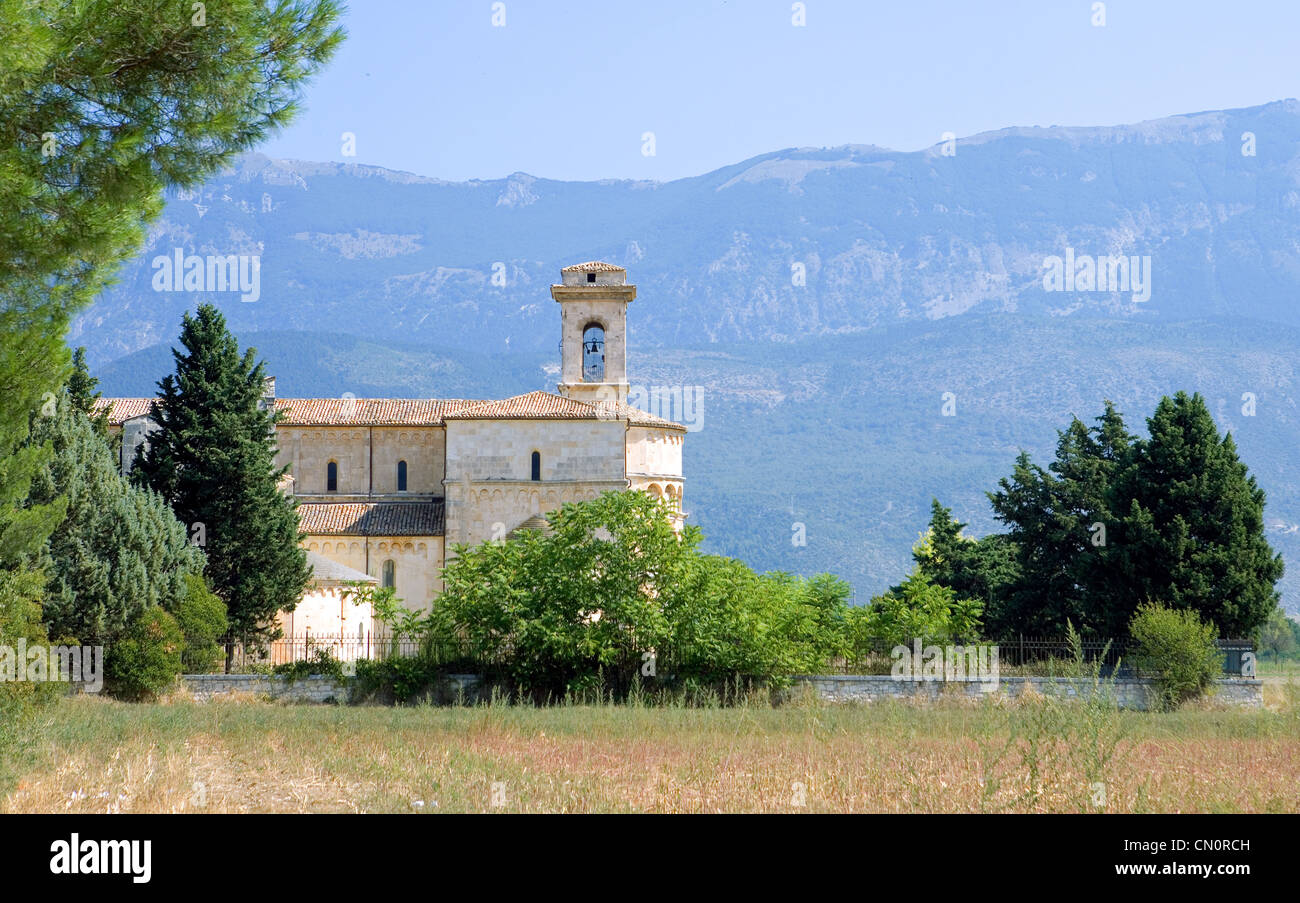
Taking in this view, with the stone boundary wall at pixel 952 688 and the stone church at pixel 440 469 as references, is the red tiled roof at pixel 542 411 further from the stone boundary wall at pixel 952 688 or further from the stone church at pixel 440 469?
the stone boundary wall at pixel 952 688

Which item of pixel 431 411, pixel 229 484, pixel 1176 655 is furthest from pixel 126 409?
pixel 1176 655

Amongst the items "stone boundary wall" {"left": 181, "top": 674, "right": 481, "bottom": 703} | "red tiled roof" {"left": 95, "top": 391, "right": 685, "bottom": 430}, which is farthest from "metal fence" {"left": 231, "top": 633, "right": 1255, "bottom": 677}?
"red tiled roof" {"left": 95, "top": 391, "right": 685, "bottom": 430}

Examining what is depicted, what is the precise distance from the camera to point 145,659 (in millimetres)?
26047

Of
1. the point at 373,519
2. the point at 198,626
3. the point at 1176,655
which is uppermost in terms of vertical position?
the point at 373,519

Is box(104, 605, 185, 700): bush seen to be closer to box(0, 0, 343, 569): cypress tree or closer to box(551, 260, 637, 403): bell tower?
box(0, 0, 343, 569): cypress tree

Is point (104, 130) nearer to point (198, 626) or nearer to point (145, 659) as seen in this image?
point (145, 659)

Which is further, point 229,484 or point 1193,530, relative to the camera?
point 229,484

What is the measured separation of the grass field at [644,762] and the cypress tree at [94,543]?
434cm

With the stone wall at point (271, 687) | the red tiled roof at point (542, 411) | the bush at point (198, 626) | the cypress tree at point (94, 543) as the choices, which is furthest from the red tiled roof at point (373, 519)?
the cypress tree at point (94, 543)

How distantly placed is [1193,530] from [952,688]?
292 inches

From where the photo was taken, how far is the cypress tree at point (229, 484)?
1234 inches

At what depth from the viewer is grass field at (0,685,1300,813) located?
11.2 m
